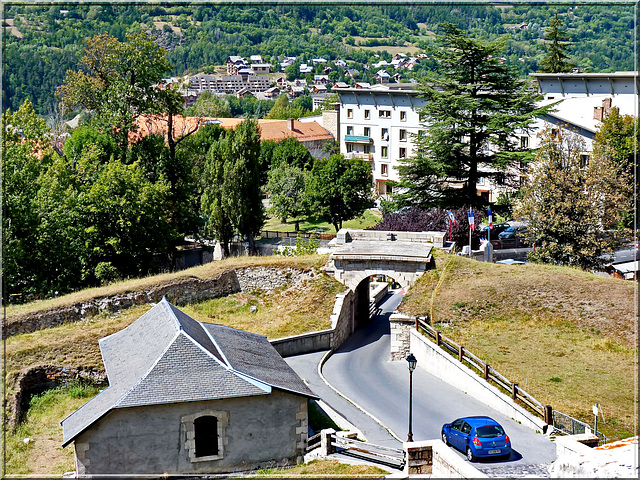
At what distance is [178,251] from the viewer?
56125 mm

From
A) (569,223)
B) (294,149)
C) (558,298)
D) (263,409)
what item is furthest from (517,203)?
(294,149)

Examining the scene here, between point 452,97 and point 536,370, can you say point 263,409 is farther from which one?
point 452,97

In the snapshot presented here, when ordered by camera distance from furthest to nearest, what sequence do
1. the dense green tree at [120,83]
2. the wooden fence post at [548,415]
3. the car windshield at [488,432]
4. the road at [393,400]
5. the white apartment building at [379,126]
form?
1. the white apartment building at [379,126]
2. the dense green tree at [120,83]
3. the wooden fence post at [548,415]
4. the road at [393,400]
5. the car windshield at [488,432]

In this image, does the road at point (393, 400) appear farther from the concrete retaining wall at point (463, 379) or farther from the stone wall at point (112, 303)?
the stone wall at point (112, 303)

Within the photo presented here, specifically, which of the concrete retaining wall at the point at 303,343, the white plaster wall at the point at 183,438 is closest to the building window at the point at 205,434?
the white plaster wall at the point at 183,438

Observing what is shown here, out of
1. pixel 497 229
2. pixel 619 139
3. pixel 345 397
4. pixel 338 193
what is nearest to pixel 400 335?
pixel 345 397

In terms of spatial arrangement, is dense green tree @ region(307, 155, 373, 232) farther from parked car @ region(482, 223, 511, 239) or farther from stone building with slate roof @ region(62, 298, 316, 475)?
stone building with slate roof @ region(62, 298, 316, 475)

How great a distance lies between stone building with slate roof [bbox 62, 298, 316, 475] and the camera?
859 inches

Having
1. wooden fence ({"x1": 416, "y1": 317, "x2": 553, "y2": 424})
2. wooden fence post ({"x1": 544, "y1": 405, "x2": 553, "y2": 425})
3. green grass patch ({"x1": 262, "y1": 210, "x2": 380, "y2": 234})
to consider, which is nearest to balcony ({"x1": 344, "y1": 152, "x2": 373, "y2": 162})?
green grass patch ({"x1": 262, "y1": 210, "x2": 380, "y2": 234})

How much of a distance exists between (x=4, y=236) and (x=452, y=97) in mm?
28244

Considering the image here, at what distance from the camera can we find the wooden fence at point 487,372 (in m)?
25.7

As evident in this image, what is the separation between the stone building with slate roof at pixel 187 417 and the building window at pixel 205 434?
0.09 feet

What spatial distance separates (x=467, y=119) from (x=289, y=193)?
3095cm

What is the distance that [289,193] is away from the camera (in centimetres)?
7881
